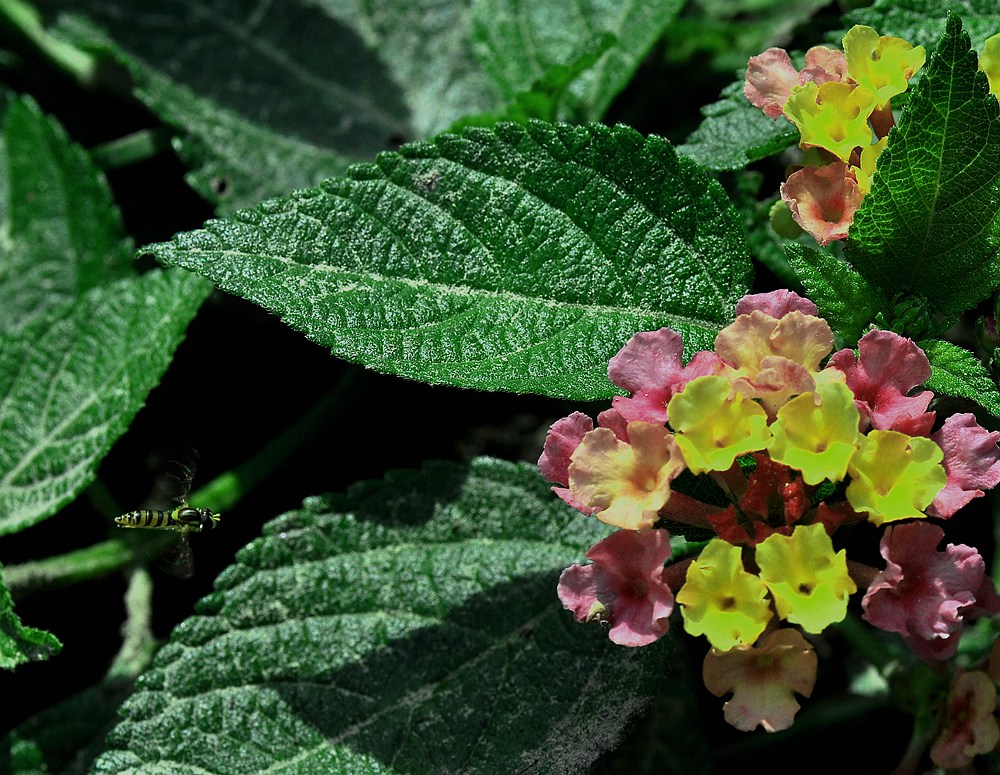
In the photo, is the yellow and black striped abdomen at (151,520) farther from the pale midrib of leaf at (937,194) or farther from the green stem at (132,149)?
the pale midrib of leaf at (937,194)

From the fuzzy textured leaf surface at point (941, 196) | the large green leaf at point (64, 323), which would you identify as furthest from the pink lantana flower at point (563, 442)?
the large green leaf at point (64, 323)

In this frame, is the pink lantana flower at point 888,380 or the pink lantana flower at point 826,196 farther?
the pink lantana flower at point 826,196

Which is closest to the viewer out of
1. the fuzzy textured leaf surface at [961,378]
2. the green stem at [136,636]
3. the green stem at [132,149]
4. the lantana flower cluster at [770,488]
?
the lantana flower cluster at [770,488]

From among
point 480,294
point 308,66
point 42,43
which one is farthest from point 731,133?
point 42,43

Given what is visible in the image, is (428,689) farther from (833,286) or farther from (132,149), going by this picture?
(132,149)

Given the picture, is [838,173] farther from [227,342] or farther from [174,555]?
[227,342]

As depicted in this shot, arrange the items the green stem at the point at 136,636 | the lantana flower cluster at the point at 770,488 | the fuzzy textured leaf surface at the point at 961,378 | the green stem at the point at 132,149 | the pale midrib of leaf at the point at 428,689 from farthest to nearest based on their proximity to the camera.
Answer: the green stem at the point at 132,149 < the green stem at the point at 136,636 < the pale midrib of leaf at the point at 428,689 < the fuzzy textured leaf surface at the point at 961,378 < the lantana flower cluster at the point at 770,488

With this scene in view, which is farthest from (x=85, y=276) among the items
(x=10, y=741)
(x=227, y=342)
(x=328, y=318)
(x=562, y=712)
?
(x=562, y=712)
